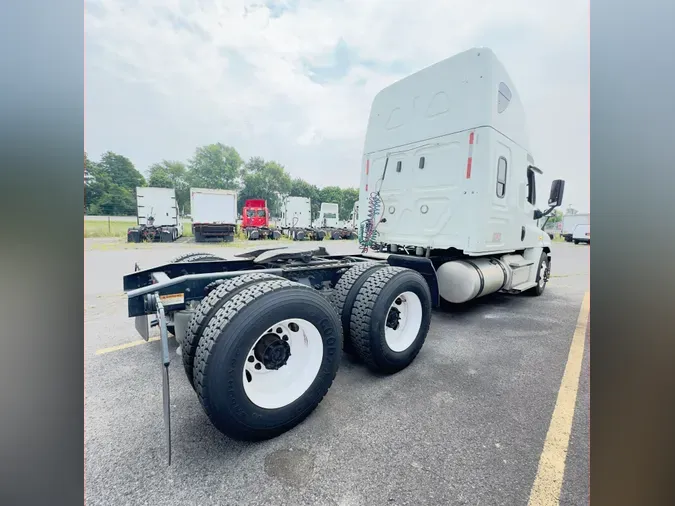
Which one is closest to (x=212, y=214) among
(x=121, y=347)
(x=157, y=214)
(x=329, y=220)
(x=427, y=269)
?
(x=157, y=214)

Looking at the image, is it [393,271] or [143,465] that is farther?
[393,271]

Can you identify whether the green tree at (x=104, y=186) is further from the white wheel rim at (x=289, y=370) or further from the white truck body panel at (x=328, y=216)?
the white truck body panel at (x=328, y=216)

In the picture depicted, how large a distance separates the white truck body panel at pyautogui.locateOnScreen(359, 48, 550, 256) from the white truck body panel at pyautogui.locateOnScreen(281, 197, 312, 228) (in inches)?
803

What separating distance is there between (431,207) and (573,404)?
292 centimetres

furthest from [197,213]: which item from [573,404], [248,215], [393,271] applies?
[573,404]

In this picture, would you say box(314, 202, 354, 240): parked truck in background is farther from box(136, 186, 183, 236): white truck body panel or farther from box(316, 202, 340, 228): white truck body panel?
box(136, 186, 183, 236): white truck body panel

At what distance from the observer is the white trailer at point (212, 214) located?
19281 mm

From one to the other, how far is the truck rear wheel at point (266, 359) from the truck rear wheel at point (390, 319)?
22.1 inches

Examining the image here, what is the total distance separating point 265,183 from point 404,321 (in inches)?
1247

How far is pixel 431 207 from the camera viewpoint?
4621mm

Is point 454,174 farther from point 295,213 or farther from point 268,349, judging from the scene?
point 295,213

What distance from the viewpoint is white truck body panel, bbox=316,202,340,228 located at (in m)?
29.2
